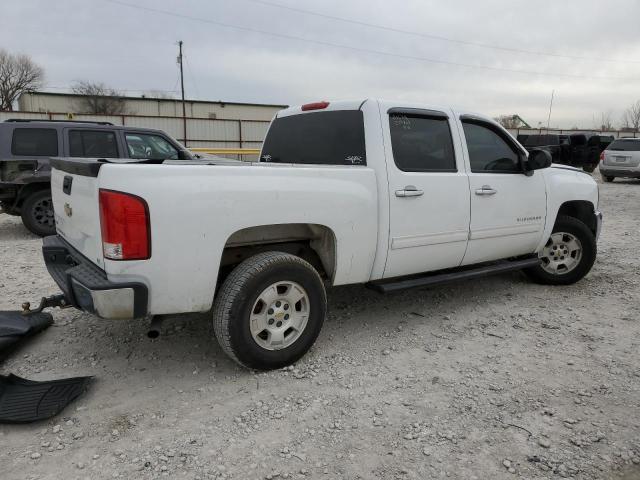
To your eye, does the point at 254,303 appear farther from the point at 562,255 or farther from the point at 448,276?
the point at 562,255

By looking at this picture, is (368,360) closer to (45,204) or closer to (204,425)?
(204,425)

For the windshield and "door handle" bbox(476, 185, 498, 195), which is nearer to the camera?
"door handle" bbox(476, 185, 498, 195)

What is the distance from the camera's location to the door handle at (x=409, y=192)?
3.61 meters

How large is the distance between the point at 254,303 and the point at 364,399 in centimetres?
91

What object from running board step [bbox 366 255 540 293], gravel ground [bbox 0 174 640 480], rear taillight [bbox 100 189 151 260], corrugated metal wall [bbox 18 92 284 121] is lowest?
gravel ground [bbox 0 174 640 480]

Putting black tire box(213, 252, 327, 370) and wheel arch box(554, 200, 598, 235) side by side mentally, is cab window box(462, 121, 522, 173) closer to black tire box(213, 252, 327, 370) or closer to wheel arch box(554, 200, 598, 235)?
wheel arch box(554, 200, 598, 235)

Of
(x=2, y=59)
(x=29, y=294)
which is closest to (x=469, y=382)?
(x=29, y=294)

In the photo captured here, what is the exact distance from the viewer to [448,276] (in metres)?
4.11

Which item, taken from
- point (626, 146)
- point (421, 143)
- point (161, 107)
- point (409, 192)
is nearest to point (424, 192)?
point (409, 192)

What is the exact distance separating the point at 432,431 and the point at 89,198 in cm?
239

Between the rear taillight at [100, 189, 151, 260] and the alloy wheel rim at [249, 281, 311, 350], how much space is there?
2.67 feet

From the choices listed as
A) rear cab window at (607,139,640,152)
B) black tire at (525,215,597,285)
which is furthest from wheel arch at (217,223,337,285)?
rear cab window at (607,139,640,152)

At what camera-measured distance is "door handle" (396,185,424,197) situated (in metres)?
3.61

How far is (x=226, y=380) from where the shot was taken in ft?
10.5
